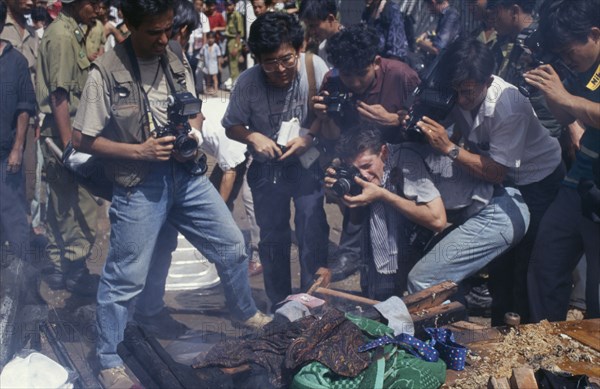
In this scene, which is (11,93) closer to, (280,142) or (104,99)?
(104,99)

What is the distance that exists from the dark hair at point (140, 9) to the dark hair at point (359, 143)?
1348 mm

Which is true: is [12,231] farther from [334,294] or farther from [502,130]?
[502,130]

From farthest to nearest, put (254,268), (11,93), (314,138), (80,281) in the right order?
1. (254,268)
2. (80,281)
3. (11,93)
4. (314,138)

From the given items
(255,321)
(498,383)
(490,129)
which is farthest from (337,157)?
(498,383)

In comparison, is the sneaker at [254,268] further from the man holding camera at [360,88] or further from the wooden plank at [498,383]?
the wooden plank at [498,383]

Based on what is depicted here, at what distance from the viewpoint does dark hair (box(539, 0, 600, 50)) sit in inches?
153

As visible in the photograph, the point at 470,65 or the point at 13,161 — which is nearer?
the point at 470,65

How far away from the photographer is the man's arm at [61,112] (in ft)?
16.6

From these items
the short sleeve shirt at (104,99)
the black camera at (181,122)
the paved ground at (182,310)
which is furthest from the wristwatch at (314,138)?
the paved ground at (182,310)

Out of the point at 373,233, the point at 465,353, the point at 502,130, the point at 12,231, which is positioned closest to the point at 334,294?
the point at 373,233

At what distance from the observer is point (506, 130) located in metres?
4.00

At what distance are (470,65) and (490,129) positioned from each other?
1.32 feet

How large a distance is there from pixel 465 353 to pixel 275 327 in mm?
935

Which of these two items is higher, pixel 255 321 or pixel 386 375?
pixel 386 375
